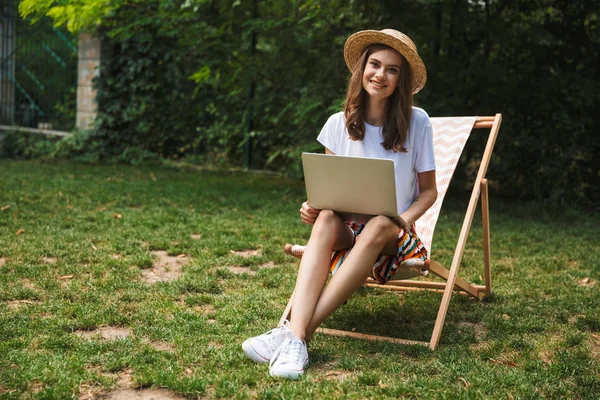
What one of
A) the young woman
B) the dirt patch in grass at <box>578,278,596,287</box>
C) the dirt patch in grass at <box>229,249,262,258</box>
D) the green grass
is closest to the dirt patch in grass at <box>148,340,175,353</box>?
the green grass

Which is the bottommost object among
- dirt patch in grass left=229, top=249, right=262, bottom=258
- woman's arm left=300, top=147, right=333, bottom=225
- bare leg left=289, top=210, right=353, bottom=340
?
dirt patch in grass left=229, top=249, right=262, bottom=258

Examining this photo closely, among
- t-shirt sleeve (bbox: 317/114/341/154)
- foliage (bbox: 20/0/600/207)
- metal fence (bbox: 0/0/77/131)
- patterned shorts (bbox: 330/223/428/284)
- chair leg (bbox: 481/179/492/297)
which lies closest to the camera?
patterned shorts (bbox: 330/223/428/284)

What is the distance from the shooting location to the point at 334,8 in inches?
297

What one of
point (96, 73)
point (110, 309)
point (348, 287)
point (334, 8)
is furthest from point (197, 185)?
point (348, 287)

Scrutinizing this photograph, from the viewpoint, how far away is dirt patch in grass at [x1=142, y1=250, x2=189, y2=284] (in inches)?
164

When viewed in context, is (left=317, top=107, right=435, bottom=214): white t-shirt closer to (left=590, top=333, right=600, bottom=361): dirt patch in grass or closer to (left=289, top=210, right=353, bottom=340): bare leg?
(left=289, top=210, right=353, bottom=340): bare leg

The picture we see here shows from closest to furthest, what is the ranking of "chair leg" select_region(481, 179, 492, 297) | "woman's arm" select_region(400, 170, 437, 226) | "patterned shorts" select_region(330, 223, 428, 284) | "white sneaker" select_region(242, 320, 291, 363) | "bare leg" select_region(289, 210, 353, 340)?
1. "white sneaker" select_region(242, 320, 291, 363)
2. "bare leg" select_region(289, 210, 353, 340)
3. "patterned shorts" select_region(330, 223, 428, 284)
4. "woman's arm" select_region(400, 170, 437, 226)
5. "chair leg" select_region(481, 179, 492, 297)

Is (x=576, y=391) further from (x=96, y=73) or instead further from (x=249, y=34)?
(x=96, y=73)

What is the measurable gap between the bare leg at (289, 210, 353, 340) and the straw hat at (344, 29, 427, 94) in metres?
0.82

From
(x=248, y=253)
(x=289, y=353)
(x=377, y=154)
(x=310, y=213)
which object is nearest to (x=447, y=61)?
(x=248, y=253)

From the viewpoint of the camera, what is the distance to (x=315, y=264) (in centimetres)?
304

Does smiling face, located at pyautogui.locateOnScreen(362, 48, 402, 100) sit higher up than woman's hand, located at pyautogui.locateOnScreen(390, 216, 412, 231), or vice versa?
smiling face, located at pyautogui.locateOnScreen(362, 48, 402, 100)

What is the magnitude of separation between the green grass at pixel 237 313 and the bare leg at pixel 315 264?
0.57 feet

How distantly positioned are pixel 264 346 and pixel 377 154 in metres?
1.12
